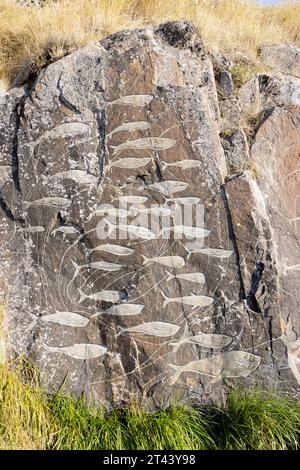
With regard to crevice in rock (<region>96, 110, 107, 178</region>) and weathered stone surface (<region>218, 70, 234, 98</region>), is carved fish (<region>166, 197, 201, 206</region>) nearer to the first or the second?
crevice in rock (<region>96, 110, 107, 178</region>)

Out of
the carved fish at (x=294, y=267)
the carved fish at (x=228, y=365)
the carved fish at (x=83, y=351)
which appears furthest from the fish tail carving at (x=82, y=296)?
the carved fish at (x=294, y=267)

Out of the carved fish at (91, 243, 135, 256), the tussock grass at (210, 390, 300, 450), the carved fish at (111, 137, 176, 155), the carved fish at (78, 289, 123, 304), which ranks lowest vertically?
the tussock grass at (210, 390, 300, 450)

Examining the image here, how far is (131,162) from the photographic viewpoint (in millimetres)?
4477

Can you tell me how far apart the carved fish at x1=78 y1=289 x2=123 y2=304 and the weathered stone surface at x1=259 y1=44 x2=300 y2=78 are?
271cm

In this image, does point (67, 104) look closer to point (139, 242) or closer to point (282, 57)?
point (139, 242)

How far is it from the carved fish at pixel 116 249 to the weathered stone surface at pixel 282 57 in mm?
2419

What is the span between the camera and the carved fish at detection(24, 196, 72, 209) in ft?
14.7

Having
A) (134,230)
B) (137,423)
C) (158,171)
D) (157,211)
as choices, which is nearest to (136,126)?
(158,171)

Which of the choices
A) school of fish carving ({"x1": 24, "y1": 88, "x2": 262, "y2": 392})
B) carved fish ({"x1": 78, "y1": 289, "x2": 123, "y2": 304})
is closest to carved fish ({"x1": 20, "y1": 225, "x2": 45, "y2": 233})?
school of fish carving ({"x1": 24, "y1": 88, "x2": 262, "y2": 392})

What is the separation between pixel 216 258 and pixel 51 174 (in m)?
1.41

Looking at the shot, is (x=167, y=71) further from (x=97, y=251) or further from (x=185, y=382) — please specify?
(x=185, y=382)

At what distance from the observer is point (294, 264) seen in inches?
179

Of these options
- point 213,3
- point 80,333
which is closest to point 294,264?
point 80,333

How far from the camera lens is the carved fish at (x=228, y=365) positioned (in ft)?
14.1
